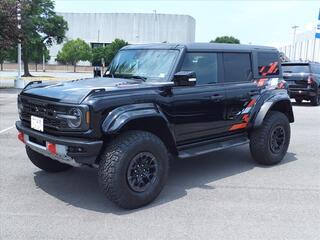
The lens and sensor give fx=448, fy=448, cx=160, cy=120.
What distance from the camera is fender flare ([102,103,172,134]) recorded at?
4.80 meters

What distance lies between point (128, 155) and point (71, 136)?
66cm

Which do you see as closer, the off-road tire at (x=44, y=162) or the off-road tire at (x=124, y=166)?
the off-road tire at (x=124, y=166)

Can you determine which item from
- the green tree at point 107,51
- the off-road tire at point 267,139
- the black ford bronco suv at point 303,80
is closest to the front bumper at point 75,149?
the off-road tire at point 267,139

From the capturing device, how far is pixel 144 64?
241 inches

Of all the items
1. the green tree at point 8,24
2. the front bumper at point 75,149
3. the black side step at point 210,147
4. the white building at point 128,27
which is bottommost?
the black side step at point 210,147

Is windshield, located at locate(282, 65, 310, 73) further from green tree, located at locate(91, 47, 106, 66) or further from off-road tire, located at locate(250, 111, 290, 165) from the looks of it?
green tree, located at locate(91, 47, 106, 66)

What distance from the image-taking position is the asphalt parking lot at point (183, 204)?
175 inches

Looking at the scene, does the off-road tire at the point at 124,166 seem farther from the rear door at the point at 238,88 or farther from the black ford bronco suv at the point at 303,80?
the black ford bronco suv at the point at 303,80

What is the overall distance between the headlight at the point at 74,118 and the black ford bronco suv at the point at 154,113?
0.01 meters

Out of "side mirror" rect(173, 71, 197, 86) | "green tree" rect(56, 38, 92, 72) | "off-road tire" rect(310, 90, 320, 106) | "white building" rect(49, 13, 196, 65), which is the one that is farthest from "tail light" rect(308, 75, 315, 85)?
"white building" rect(49, 13, 196, 65)

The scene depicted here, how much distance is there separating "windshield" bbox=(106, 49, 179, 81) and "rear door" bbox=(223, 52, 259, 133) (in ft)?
3.34

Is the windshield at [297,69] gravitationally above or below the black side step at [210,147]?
above

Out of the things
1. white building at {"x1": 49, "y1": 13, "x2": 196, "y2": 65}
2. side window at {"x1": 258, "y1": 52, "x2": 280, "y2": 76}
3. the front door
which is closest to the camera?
the front door

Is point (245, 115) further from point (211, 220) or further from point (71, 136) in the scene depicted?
point (71, 136)
